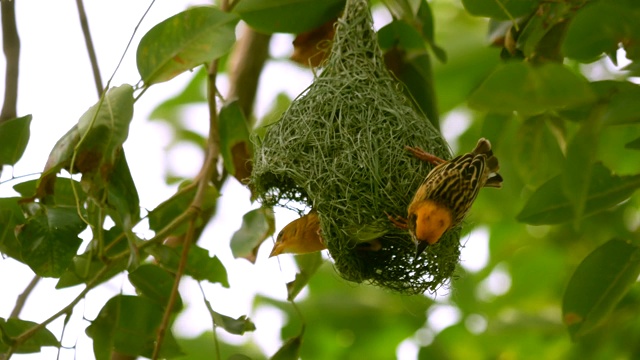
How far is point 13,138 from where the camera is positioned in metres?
2.00

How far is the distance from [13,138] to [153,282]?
1.73ft

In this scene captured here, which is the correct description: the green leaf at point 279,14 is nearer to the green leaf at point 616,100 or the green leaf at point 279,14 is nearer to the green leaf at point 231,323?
the green leaf at point 231,323

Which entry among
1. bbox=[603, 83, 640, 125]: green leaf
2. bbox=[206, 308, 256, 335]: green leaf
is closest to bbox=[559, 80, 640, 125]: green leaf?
bbox=[603, 83, 640, 125]: green leaf

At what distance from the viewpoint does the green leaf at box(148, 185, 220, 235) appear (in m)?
2.41

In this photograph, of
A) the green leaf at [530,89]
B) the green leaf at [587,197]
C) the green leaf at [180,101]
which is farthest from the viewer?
the green leaf at [180,101]

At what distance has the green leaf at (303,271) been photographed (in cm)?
236

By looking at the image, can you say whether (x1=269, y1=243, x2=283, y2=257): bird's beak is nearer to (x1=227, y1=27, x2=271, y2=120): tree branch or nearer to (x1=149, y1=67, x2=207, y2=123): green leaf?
(x1=227, y1=27, x2=271, y2=120): tree branch

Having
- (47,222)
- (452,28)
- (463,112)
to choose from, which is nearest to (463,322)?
(463,112)

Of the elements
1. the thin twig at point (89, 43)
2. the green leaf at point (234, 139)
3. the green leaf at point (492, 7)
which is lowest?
the green leaf at point (492, 7)

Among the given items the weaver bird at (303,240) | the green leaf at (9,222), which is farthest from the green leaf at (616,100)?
the green leaf at (9,222)

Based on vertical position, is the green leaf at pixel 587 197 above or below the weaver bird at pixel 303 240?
below

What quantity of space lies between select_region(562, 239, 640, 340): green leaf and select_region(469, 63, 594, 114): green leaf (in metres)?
0.72

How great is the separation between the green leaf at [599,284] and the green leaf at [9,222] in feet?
4.11

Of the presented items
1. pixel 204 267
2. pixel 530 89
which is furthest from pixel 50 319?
pixel 530 89
